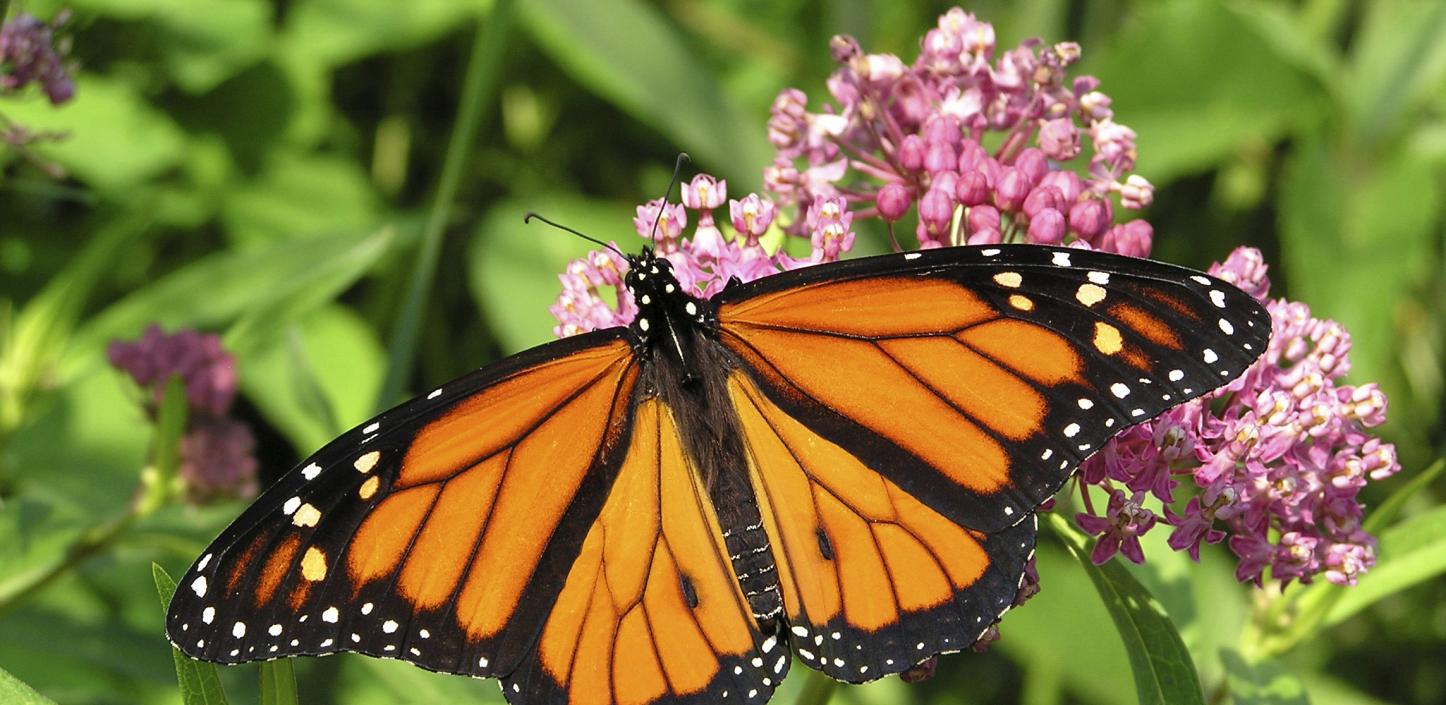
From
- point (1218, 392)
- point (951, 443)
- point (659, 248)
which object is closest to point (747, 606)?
point (951, 443)

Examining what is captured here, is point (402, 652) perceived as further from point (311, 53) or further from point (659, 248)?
point (311, 53)

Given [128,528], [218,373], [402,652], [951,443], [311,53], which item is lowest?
[402,652]

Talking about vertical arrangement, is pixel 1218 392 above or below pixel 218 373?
below

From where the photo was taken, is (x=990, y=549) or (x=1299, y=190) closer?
(x=990, y=549)

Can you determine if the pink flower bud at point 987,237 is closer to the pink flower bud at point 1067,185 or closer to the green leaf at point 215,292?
the pink flower bud at point 1067,185

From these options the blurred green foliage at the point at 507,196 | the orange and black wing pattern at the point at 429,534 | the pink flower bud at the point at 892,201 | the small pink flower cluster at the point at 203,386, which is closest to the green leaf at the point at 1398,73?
the blurred green foliage at the point at 507,196

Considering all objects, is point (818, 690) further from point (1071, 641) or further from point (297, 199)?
point (297, 199)

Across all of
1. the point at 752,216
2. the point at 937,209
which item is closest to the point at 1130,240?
the point at 937,209

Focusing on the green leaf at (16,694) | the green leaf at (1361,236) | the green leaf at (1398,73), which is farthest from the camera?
the green leaf at (1398,73)
